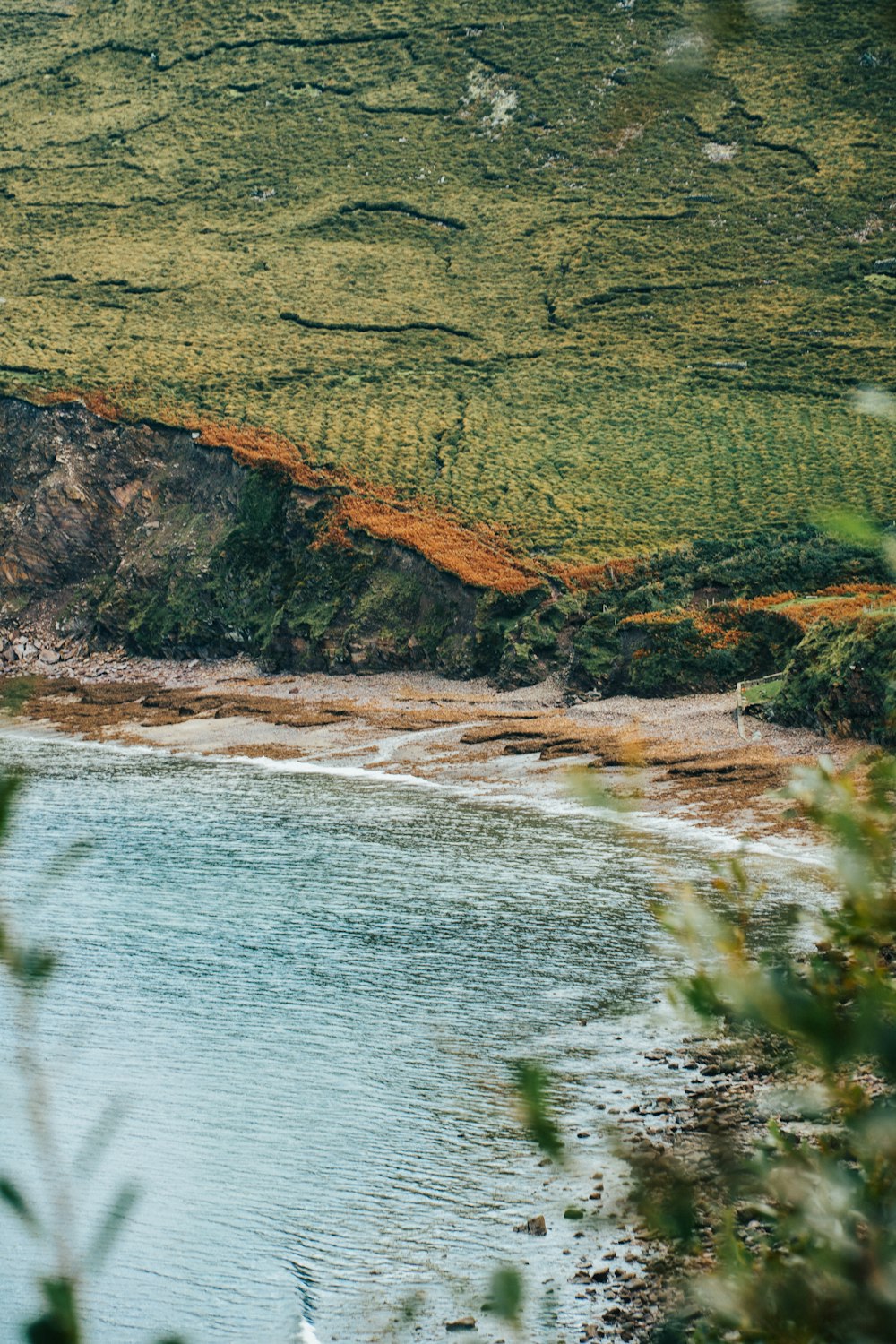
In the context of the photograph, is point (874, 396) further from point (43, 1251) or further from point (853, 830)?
point (43, 1251)

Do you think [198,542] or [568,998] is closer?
[568,998]

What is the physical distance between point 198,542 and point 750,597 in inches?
1084

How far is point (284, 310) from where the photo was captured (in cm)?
7962

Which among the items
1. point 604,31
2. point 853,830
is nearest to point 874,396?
point 853,830

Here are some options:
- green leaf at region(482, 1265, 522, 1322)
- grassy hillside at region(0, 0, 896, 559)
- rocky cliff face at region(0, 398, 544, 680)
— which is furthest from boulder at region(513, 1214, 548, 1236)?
→ grassy hillside at region(0, 0, 896, 559)

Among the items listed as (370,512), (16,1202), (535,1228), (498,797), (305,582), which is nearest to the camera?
(16,1202)

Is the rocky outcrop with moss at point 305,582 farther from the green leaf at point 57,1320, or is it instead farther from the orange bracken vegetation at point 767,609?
the green leaf at point 57,1320

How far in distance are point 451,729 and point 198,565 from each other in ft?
79.4

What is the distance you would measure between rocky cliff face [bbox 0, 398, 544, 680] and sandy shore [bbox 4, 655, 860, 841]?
1.44 metres

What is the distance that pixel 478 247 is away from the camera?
8369 centimetres

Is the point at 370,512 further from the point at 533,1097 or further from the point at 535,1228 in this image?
the point at 533,1097

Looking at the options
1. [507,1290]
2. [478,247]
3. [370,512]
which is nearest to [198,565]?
[370,512]

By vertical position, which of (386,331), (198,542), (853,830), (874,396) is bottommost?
(198,542)

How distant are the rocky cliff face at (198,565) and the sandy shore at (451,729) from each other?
144 cm
